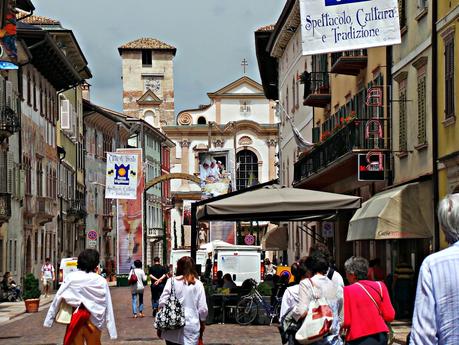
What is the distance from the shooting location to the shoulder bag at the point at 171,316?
481 inches

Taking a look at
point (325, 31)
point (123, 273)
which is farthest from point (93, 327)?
point (123, 273)

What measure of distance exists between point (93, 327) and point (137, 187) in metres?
42.1

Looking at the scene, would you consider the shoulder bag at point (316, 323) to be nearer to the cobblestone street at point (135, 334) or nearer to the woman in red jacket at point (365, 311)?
the woman in red jacket at point (365, 311)

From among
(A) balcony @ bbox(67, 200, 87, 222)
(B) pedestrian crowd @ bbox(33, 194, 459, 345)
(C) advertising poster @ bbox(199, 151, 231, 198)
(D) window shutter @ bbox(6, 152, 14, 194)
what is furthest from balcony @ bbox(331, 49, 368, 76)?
(C) advertising poster @ bbox(199, 151, 231, 198)

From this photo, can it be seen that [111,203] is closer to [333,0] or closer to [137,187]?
[137,187]

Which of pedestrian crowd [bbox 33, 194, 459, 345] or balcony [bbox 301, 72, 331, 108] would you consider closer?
pedestrian crowd [bbox 33, 194, 459, 345]

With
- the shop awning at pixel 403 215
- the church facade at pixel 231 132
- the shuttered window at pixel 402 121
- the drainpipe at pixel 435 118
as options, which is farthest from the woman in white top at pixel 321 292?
the church facade at pixel 231 132

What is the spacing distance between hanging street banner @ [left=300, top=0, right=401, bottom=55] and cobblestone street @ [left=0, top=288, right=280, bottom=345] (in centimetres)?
A: 554

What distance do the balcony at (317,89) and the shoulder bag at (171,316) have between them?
1092 inches

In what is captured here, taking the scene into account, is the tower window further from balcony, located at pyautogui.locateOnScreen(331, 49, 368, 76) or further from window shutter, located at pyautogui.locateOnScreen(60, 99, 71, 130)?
balcony, located at pyautogui.locateOnScreen(331, 49, 368, 76)

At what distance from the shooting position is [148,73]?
127 meters

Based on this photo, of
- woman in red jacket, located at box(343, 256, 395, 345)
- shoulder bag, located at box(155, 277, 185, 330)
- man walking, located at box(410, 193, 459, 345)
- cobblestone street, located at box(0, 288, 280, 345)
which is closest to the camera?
man walking, located at box(410, 193, 459, 345)

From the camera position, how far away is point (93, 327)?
11531mm

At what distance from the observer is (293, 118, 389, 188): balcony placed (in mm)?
29375
